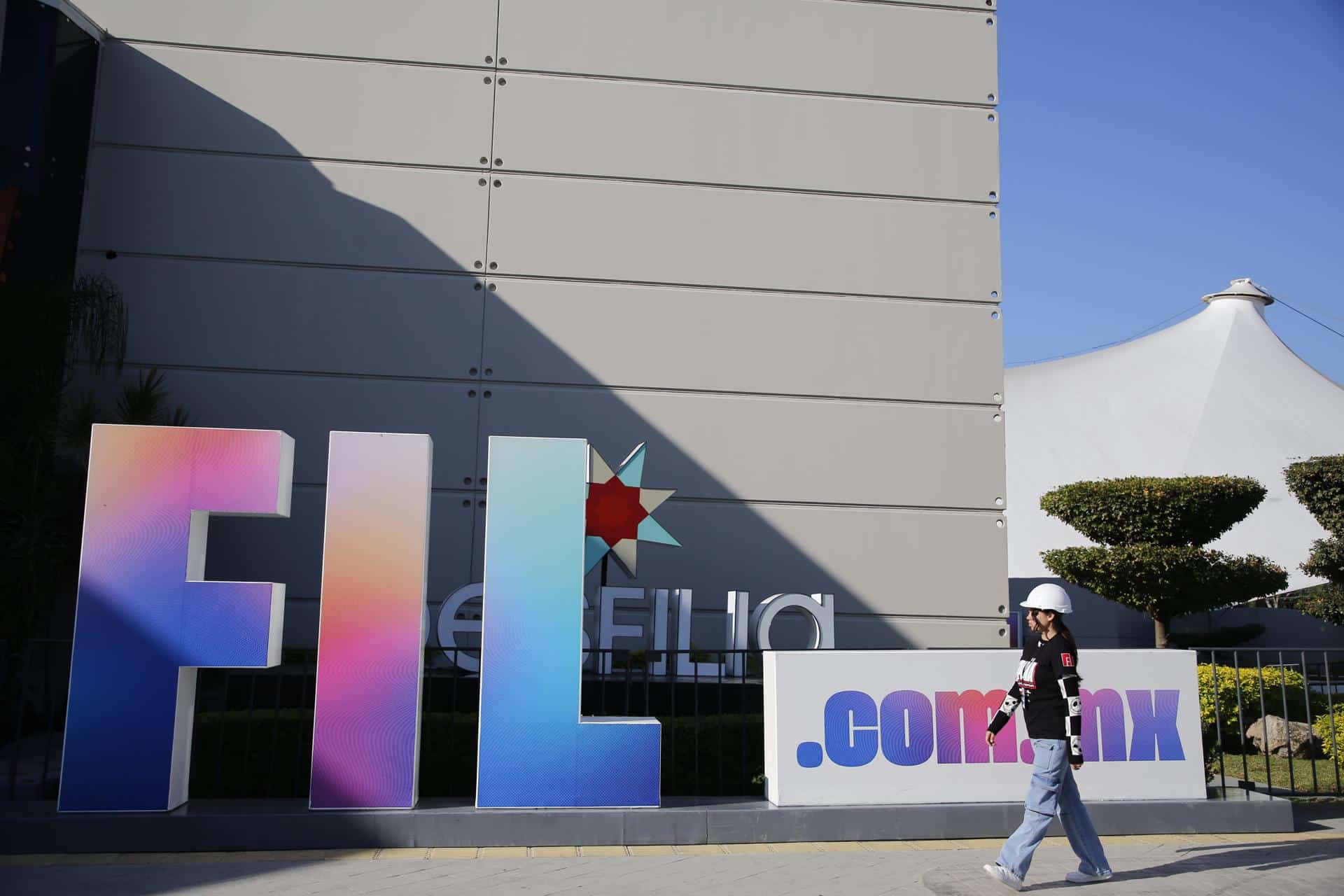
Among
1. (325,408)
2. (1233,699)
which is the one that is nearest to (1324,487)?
(1233,699)

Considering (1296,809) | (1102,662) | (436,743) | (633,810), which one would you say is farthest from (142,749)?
(1296,809)

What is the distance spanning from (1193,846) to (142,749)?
297 inches

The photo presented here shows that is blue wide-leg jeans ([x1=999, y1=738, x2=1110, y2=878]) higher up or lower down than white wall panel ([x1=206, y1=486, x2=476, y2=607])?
lower down

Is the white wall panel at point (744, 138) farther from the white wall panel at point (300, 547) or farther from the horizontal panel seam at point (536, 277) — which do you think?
the white wall panel at point (300, 547)

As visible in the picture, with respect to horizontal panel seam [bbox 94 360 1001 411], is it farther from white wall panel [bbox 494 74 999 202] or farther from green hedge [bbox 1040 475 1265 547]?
green hedge [bbox 1040 475 1265 547]

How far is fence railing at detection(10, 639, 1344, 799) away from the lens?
8.34 meters

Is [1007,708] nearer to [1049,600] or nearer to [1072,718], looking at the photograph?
[1072,718]

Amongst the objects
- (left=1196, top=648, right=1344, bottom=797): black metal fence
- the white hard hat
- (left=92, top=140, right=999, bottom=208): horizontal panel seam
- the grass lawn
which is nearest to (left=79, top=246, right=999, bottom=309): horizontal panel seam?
(left=92, top=140, right=999, bottom=208): horizontal panel seam

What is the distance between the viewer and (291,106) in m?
12.1

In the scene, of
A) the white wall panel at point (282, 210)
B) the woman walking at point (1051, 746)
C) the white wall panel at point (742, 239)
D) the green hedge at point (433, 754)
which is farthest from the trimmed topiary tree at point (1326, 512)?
the white wall panel at point (282, 210)

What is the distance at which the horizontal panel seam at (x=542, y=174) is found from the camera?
1188 centimetres

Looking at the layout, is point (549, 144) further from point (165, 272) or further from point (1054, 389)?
point (1054, 389)

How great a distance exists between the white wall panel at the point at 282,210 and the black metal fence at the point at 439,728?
454 cm

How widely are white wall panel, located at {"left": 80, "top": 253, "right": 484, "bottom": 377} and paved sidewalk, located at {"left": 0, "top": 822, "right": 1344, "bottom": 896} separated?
5.86m
